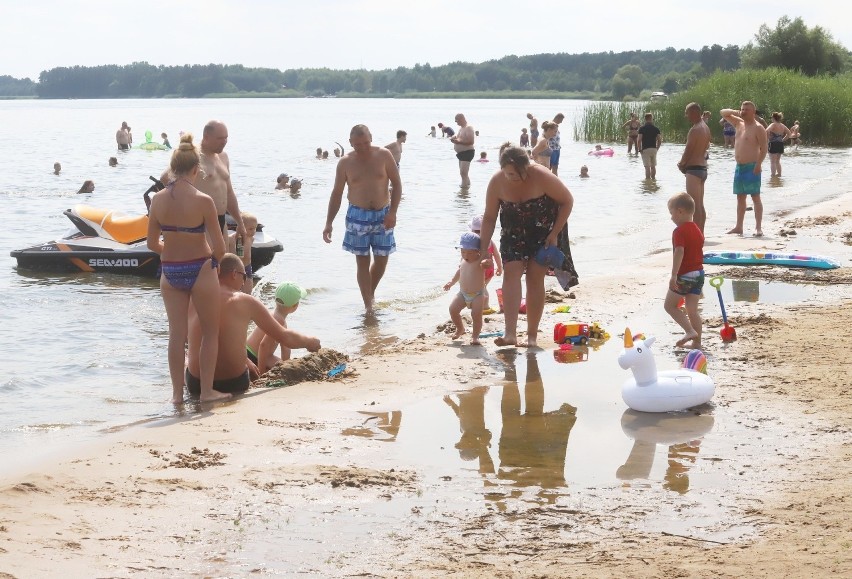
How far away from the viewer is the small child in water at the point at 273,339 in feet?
24.4

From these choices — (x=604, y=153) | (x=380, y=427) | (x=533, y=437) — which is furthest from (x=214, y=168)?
(x=604, y=153)

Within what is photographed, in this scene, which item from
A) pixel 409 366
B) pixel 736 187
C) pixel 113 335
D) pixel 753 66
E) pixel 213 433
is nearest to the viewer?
pixel 213 433

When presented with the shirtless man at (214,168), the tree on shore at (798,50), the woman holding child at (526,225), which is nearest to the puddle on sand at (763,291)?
the woman holding child at (526,225)

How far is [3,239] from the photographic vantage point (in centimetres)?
1683

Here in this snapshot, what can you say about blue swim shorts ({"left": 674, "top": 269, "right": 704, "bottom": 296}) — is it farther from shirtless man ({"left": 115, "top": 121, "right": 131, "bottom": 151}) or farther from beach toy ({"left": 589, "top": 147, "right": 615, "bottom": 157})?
shirtless man ({"left": 115, "top": 121, "right": 131, "bottom": 151})

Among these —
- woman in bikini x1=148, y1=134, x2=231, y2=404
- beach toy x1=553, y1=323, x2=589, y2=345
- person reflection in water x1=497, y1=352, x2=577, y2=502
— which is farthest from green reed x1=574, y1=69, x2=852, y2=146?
woman in bikini x1=148, y1=134, x2=231, y2=404

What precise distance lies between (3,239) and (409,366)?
38.6ft

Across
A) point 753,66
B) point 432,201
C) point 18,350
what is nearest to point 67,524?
point 18,350

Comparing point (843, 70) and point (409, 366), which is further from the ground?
point (843, 70)

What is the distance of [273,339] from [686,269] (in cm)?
309

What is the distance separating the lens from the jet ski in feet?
40.8

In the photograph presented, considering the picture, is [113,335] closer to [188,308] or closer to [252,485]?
[188,308]

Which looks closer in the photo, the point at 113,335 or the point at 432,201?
the point at 113,335

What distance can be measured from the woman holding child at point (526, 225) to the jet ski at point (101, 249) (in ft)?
16.4
